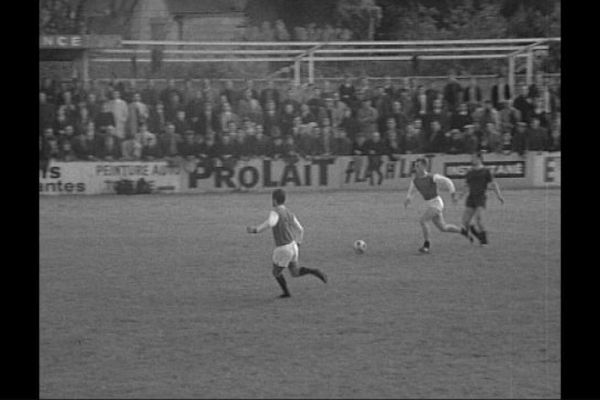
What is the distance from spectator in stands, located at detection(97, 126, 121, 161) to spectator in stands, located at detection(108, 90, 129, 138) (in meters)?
0.14

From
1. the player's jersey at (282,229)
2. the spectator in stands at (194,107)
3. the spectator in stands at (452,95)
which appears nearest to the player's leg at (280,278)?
the player's jersey at (282,229)

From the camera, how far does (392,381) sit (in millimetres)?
8477

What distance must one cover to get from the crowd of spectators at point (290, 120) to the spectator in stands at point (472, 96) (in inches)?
0.9

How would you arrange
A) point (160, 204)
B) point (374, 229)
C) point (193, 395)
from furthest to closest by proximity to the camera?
point (160, 204)
point (374, 229)
point (193, 395)

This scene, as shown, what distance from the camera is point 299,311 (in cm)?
1123

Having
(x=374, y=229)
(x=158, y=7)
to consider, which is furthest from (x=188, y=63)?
(x=374, y=229)

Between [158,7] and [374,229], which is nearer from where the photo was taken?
[374,229]

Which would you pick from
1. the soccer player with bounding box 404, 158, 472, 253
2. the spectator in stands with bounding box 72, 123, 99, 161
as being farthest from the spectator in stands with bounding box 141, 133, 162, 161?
the soccer player with bounding box 404, 158, 472, 253

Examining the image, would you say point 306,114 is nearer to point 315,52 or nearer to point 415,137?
point 315,52

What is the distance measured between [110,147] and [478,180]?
925cm

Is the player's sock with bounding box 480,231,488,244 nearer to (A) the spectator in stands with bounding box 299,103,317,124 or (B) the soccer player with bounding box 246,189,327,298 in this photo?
(B) the soccer player with bounding box 246,189,327,298
